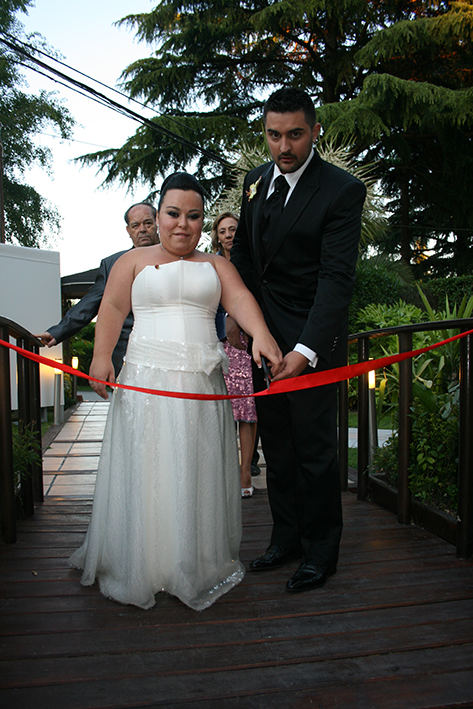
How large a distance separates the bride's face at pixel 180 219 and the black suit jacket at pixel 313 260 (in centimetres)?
29

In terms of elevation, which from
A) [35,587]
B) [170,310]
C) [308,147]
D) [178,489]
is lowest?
[35,587]

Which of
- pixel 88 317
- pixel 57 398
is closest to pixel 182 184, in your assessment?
pixel 88 317

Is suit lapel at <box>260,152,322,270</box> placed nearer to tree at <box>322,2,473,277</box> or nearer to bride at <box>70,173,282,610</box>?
bride at <box>70,173,282,610</box>

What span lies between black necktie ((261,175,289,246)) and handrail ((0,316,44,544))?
1.23 meters

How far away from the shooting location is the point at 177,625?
177 centimetres

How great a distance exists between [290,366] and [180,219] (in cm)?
65

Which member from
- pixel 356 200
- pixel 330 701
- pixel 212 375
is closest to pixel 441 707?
pixel 330 701

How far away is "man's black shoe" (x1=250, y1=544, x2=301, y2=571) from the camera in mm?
2227

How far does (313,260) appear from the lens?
2086 mm

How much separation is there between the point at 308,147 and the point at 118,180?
13.2 meters

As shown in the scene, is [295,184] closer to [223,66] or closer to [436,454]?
[436,454]

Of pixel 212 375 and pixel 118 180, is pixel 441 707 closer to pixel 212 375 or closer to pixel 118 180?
pixel 212 375

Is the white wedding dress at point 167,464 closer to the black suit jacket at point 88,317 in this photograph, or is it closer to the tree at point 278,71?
the black suit jacket at point 88,317

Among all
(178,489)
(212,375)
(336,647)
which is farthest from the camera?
(212,375)
